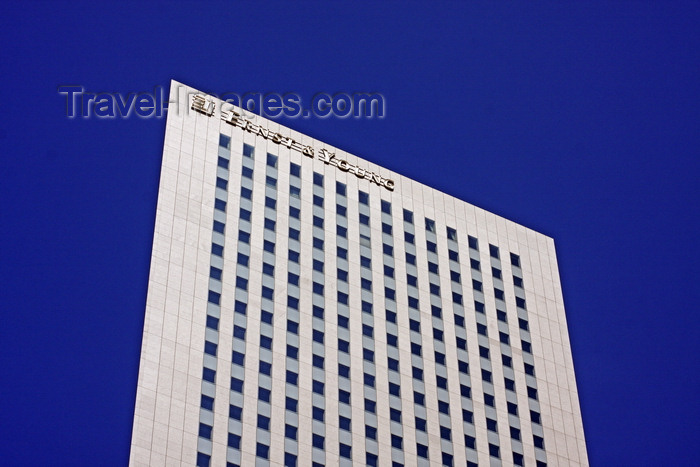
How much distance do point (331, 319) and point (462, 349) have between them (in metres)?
11.5

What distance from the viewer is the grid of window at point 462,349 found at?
9288 cm

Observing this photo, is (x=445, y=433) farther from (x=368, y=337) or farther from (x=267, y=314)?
(x=267, y=314)

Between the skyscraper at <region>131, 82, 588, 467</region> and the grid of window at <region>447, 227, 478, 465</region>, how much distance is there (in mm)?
133

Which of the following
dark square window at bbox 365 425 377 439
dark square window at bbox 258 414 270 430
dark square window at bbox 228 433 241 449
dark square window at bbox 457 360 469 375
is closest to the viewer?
dark square window at bbox 228 433 241 449

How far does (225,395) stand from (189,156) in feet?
69.3

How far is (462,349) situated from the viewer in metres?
98.2

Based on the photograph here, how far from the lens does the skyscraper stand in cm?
8381

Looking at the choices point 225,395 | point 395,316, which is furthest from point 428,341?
point 225,395

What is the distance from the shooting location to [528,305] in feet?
348

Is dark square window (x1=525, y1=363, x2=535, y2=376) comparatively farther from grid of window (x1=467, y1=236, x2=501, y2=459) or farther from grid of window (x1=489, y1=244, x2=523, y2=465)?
grid of window (x1=467, y1=236, x2=501, y2=459)

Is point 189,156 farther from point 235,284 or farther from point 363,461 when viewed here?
point 363,461

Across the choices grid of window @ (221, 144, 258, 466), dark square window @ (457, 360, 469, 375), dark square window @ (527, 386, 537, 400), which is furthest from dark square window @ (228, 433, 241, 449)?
dark square window @ (527, 386, 537, 400)

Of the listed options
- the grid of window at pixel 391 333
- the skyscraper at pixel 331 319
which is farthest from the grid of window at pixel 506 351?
the grid of window at pixel 391 333

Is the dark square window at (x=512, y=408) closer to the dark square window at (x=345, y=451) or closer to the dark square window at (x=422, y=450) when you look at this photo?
the dark square window at (x=422, y=450)
